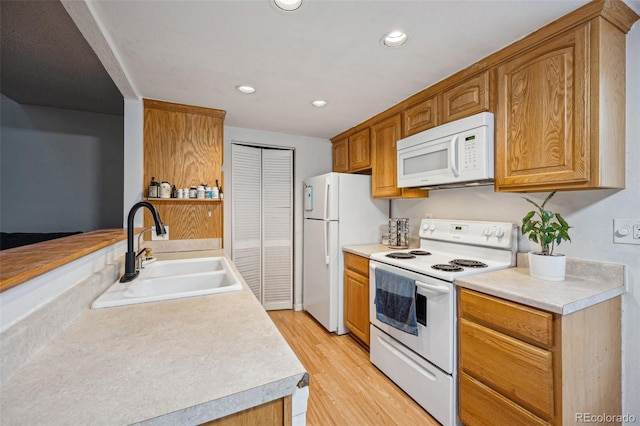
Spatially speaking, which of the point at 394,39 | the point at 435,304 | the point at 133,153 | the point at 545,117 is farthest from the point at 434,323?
the point at 133,153

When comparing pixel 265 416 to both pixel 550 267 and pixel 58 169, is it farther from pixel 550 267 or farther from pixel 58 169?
pixel 58 169

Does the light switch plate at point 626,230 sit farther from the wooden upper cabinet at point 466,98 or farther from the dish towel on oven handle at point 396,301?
the dish towel on oven handle at point 396,301

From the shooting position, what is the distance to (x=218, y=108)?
259cm

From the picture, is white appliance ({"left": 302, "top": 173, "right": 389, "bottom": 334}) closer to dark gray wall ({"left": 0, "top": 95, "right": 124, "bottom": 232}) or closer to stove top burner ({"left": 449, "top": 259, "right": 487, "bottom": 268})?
stove top burner ({"left": 449, "top": 259, "right": 487, "bottom": 268})

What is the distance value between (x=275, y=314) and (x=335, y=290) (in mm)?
978

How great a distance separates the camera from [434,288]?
1.66m

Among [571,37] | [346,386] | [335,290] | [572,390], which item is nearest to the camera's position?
[572,390]

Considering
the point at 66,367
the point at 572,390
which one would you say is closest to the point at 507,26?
the point at 572,390

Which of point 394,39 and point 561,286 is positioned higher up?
point 394,39

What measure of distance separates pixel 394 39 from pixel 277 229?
8.06 ft

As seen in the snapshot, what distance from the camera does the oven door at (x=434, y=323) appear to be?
1.61 meters

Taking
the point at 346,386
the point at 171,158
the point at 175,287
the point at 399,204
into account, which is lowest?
the point at 346,386

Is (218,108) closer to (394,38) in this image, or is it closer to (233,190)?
(233,190)

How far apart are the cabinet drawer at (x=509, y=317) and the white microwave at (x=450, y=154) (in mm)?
755
